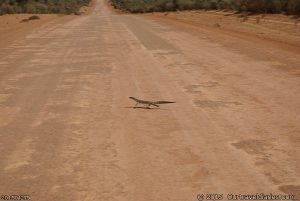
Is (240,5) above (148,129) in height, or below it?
below

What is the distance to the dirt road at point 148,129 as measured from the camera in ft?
18.6

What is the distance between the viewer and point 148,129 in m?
7.84

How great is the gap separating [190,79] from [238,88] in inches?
55.8

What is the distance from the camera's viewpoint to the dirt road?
5.66 m

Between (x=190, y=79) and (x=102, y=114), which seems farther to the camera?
(x=190, y=79)

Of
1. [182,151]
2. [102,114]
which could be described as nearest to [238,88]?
[102,114]

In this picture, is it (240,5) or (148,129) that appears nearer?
(148,129)

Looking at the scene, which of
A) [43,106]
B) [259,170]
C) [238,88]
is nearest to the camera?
[259,170]

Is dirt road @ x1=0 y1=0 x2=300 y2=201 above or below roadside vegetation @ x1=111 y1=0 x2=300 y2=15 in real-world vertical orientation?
above

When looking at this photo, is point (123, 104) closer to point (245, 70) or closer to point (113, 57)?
point (245, 70)

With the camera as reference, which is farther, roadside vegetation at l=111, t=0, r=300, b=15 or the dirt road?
roadside vegetation at l=111, t=0, r=300, b=15

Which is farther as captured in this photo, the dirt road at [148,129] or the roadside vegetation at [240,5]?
the roadside vegetation at [240,5]

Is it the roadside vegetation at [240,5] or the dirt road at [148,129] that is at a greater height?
the dirt road at [148,129]

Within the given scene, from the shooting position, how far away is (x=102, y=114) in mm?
8766
